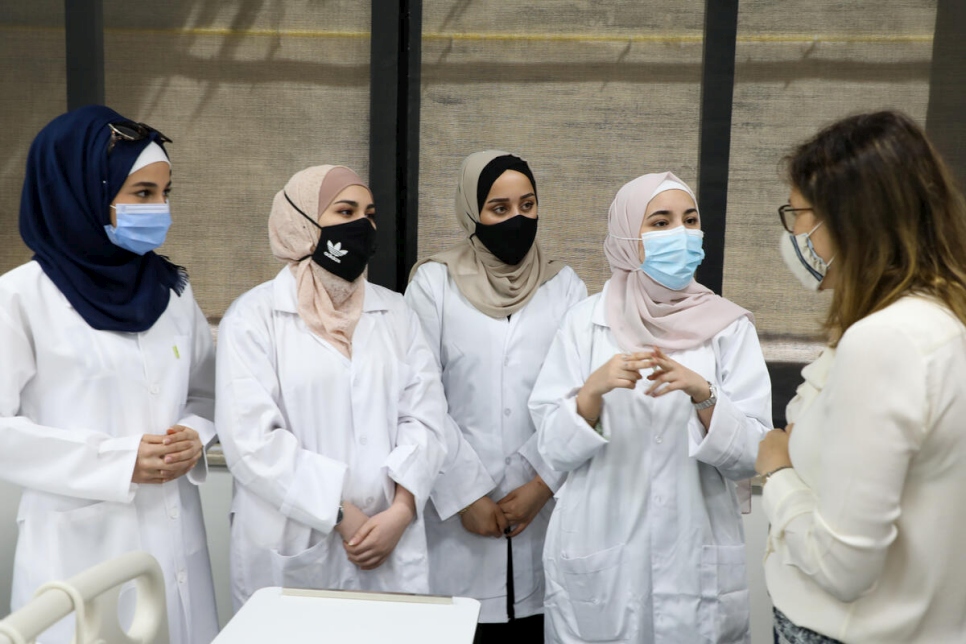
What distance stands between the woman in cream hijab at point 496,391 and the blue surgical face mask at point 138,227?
801 mm

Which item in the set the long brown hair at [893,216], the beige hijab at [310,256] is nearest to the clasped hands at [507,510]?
the beige hijab at [310,256]

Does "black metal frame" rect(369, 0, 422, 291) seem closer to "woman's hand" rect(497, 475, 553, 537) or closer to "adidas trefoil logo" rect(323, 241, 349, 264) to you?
"adidas trefoil logo" rect(323, 241, 349, 264)

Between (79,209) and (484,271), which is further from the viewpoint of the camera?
(484,271)

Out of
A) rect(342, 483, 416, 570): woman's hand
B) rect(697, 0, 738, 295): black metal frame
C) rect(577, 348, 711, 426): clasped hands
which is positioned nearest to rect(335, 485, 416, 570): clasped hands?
rect(342, 483, 416, 570): woman's hand

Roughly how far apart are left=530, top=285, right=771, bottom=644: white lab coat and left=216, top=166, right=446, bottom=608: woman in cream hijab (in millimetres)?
377

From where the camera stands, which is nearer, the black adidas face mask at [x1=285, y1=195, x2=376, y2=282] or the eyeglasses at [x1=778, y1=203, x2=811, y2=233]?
the eyeglasses at [x1=778, y1=203, x2=811, y2=233]

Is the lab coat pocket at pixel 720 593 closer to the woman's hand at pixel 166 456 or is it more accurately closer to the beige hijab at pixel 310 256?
the beige hijab at pixel 310 256

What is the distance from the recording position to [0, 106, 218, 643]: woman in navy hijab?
186 cm

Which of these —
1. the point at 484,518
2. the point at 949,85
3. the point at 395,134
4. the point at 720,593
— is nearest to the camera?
the point at 720,593

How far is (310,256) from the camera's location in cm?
219

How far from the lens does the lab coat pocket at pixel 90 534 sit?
189 cm

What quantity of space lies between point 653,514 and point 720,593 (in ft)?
0.83

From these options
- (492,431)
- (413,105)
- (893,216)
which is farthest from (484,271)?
(893,216)

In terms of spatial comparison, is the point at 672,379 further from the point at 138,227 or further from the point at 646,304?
the point at 138,227
